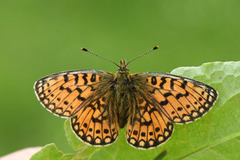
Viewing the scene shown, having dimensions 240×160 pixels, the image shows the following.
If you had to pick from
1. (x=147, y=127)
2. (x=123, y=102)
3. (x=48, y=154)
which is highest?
(x=123, y=102)

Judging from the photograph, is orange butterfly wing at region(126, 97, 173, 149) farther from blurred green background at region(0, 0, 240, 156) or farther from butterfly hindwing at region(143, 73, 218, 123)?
blurred green background at region(0, 0, 240, 156)

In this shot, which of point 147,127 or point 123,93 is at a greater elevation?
point 123,93

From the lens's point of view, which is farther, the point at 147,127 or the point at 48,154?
the point at 147,127

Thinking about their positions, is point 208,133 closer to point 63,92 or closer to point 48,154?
point 48,154

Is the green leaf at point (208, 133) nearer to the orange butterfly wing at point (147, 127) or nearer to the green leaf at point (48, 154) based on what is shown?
the orange butterfly wing at point (147, 127)

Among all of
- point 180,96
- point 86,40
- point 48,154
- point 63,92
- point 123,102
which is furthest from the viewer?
point 86,40

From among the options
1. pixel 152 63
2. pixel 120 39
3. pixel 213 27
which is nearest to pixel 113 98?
pixel 152 63

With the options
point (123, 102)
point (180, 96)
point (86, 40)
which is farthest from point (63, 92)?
point (86, 40)

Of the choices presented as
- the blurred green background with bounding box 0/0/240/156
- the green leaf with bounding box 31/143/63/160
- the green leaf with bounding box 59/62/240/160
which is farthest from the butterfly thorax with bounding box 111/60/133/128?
the blurred green background with bounding box 0/0/240/156

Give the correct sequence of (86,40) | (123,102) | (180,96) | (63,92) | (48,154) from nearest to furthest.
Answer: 1. (48,154)
2. (180,96)
3. (63,92)
4. (123,102)
5. (86,40)
